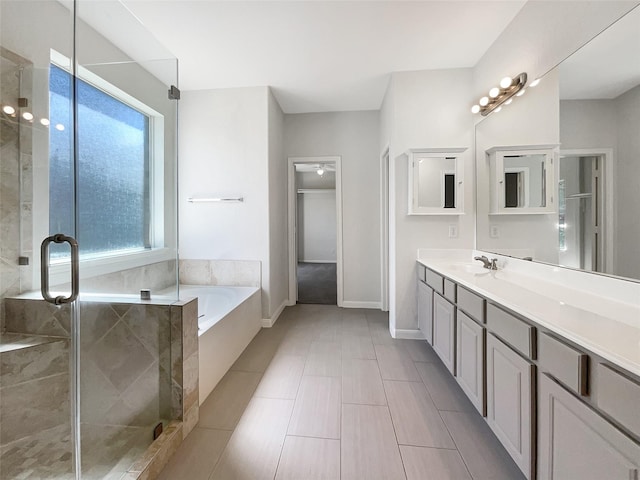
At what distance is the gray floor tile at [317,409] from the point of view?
1478mm

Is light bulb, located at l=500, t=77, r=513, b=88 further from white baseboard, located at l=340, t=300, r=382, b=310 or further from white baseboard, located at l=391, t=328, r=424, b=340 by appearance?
white baseboard, located at l=340, t=300, r=382, b=310

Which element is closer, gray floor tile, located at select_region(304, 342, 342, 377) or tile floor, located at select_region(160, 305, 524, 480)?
tile floor, located at select_region(160, 305, 524, 480)

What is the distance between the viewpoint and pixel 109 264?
1.64 meters

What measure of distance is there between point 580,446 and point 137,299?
2030mm

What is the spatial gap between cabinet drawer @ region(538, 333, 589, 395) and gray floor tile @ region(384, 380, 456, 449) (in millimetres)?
772

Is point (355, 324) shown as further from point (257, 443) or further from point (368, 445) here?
point (257, 443)

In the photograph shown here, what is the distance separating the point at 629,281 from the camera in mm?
1160

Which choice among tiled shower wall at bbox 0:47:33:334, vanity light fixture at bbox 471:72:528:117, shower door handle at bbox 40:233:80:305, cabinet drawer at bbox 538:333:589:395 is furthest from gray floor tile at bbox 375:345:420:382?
tiled shower wall at bbox 0:47:33:334

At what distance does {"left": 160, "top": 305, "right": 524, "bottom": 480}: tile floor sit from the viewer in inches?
49.2

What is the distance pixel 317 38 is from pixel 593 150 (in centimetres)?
203

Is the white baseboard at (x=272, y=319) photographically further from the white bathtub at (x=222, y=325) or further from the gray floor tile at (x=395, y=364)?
the gray floor tile at (x=395, y=364)

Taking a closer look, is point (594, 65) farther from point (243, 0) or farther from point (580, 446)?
point (243, 0)

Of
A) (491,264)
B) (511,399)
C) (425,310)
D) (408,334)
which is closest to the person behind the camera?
(511,399)

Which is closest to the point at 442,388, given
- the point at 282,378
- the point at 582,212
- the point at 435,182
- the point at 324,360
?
the point at 324,360
